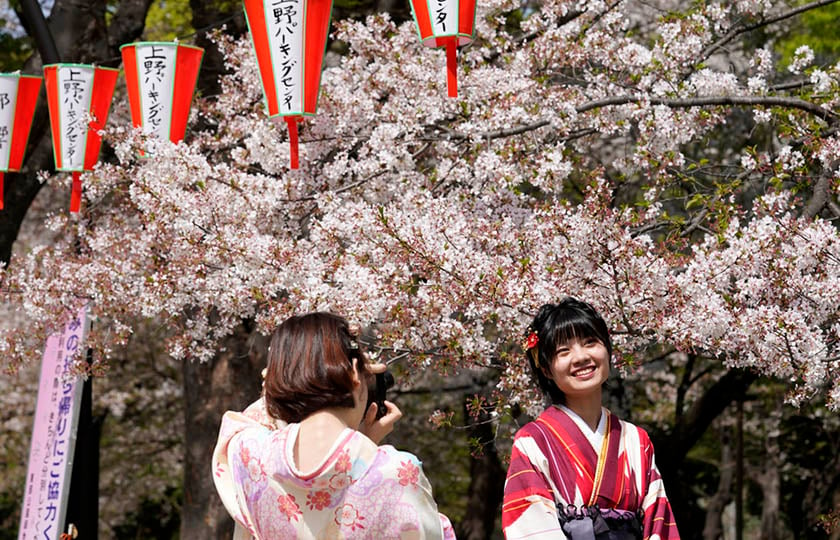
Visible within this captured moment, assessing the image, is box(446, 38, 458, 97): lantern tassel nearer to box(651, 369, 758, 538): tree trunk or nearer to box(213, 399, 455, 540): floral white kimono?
box(213, 399, 455, 540): floral white kimono

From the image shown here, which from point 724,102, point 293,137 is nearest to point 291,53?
point 293,137

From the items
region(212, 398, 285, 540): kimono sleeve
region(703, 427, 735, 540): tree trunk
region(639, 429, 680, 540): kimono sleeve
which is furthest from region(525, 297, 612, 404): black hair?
region(703, 427, 735, 540): tree trunk

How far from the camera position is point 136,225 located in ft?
25.8

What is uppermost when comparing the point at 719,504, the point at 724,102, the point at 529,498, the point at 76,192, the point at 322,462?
the point at 76,192

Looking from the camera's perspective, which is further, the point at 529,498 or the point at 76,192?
the point at 76,192

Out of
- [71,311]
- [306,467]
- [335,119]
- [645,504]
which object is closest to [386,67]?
[335,119]

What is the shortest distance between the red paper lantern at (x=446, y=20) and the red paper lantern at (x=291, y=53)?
2.02ft

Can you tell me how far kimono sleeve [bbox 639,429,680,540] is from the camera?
341 centimetres

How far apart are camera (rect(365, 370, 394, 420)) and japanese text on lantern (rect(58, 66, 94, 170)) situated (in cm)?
452

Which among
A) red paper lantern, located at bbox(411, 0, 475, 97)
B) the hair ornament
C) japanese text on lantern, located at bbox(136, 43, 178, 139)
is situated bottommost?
the hair ornament

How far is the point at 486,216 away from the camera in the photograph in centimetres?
621

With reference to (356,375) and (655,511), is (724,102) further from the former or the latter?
(356,375)

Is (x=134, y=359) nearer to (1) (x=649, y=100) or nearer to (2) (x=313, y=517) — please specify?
(1) (x=649, y=100)

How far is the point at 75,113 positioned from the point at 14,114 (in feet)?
2.18
